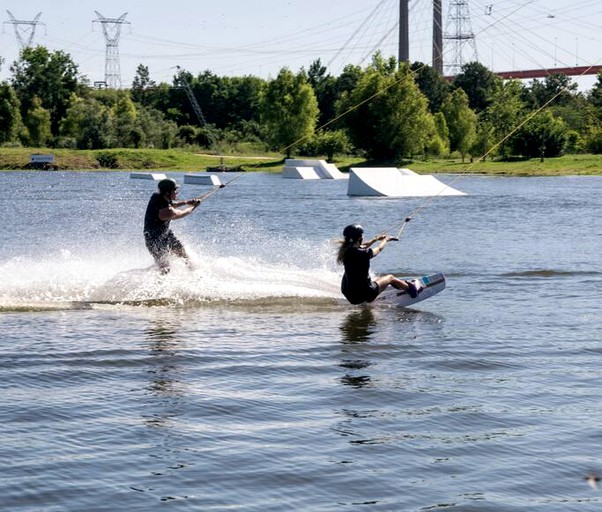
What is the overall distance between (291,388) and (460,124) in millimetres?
91873

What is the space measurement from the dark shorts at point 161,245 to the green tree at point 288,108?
95.8 meters

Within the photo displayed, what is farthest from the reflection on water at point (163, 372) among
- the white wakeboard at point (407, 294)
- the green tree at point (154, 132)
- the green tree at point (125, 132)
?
the green tree at point (154, 132)

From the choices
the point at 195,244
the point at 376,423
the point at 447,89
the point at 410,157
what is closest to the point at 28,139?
the point at 410,157

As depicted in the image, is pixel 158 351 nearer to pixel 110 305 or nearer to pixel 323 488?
pixel 110 305

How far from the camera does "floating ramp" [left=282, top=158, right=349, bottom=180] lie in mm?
85312

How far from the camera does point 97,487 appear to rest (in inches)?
298

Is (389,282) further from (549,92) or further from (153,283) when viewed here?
(549,92)

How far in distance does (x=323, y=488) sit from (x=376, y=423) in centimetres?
185

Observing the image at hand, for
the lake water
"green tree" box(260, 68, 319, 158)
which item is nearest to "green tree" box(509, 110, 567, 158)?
"green tree" box(260, 68, 319, 158)

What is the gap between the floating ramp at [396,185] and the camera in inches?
2181

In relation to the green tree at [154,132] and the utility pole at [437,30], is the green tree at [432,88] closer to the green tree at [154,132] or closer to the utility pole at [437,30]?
the utility pole at [437,30]

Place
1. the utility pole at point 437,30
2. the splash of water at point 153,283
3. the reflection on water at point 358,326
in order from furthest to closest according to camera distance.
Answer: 1. the utility pole at point 437,30
2. the splash of water at point 153,283
3. the reflection on water at point 358,326

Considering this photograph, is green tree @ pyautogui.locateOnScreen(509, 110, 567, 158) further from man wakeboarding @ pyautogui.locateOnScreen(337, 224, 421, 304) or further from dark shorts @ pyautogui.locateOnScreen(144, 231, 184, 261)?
man wakeboarding @ pyautogui.locateOnScreen(337, 224, 421, 304)

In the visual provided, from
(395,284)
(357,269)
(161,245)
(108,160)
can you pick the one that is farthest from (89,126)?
(357,269)
